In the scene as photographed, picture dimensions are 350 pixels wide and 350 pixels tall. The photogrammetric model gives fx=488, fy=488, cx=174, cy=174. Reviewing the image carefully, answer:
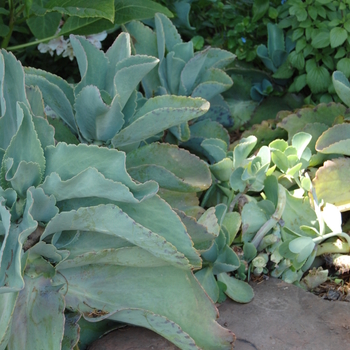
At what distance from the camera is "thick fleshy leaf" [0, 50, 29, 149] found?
3.03 ft

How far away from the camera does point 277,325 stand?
1091 millimetres

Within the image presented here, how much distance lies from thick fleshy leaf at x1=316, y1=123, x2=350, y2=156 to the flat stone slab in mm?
383

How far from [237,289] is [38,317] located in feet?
1.55

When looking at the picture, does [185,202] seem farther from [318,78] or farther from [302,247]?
[318,78]

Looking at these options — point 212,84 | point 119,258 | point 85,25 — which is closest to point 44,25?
point 85,25

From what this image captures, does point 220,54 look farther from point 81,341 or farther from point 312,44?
point 81,341

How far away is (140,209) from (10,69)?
1.23ft

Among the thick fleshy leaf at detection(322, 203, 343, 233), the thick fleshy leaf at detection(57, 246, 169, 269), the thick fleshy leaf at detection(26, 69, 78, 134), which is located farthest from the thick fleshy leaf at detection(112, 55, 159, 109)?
the thick fleshy leaf at detection(322, 203, 343, 233)

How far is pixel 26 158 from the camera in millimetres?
933

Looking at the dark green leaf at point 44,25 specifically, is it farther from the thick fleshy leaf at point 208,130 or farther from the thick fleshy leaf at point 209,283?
the thick fleshy leaf at point 209,283

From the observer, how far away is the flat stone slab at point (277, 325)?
3.36 feet

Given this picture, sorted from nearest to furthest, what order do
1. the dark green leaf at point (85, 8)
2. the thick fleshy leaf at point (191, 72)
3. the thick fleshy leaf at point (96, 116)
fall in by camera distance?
the thick fleshy leaf at point (96, 116), the dark green leaf at point (85, 8), the thick fleshy leaf at point (191, 72)

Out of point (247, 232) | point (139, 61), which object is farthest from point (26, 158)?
point (247, 232)

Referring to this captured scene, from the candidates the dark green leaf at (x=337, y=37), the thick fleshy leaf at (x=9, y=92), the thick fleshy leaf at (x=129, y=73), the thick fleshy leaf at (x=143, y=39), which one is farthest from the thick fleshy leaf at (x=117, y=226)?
the dark green leaf at (x=337, y=37)
